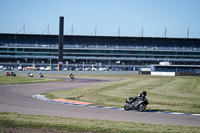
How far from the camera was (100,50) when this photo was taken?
11569cm

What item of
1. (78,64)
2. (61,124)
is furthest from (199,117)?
(78,64)

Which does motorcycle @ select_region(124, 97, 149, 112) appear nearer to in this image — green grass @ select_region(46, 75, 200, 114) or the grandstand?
green grass @ select_region(46, 75, 200, 114)

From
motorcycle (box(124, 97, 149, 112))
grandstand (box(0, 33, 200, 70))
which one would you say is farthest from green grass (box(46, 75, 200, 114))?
grandstand (box(0, 33, 200, 70))

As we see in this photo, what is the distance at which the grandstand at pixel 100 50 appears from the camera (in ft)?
368

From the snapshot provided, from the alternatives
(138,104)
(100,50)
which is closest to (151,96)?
(138,104)

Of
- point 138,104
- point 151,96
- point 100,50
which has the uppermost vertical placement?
point 100,50

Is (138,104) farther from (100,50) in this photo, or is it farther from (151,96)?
(100,50)

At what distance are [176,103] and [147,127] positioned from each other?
9805 millimetres

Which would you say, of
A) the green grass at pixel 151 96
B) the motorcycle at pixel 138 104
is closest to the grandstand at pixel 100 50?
the green grass at pixel 151 96

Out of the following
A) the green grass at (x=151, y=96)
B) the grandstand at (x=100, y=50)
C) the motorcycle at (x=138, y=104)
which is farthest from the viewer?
the grandstand at (x=100, y=50)

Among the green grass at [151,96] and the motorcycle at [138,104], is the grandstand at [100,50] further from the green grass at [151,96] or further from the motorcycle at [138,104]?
the motorcycle at [138,104]

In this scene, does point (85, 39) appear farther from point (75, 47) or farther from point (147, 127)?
point (147, 127)

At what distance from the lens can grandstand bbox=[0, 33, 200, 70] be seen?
112188 millimetres

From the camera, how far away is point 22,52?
4400 inches
